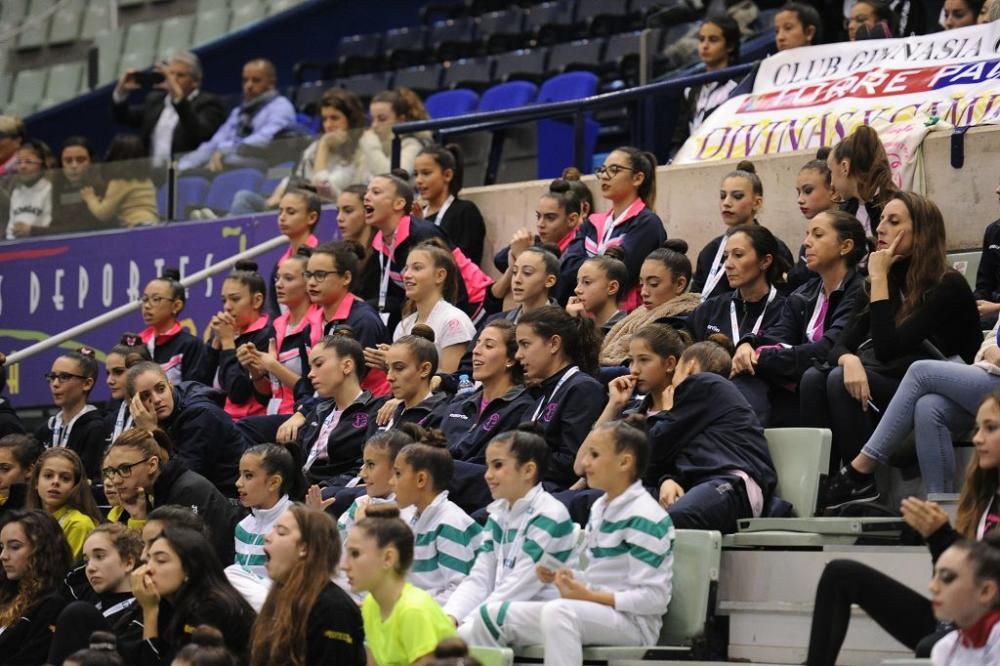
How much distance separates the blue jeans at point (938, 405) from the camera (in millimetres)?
6582

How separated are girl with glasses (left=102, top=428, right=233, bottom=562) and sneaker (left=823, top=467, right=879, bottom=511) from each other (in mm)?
2633

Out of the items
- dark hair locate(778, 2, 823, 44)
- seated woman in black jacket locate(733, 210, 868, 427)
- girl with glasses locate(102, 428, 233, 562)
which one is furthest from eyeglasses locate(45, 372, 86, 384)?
dark hair locate(778, 2, 823, 44)

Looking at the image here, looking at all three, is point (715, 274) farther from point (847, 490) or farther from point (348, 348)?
point (847, 490)

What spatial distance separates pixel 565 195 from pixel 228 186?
2922mm

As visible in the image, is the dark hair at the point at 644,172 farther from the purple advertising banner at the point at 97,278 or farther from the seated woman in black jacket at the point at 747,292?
the purple advertising banner at the point at 97,278

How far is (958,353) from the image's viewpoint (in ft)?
23.1

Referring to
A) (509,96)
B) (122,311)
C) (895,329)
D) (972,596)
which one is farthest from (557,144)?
(972,596)

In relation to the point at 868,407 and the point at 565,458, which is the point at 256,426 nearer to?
the point at 565,458

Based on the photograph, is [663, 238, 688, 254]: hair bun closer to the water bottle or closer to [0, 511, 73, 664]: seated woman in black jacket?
the water bottle

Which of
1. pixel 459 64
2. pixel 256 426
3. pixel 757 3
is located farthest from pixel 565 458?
pixel 459 64

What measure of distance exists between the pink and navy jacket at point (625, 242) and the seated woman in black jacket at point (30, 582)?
9.07ft

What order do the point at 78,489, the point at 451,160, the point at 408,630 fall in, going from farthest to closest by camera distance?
the point at 451,160
the point at 78,489
the point at 408,630

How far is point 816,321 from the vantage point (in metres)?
7.56

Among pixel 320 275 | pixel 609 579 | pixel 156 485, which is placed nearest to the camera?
pixel 609 579
